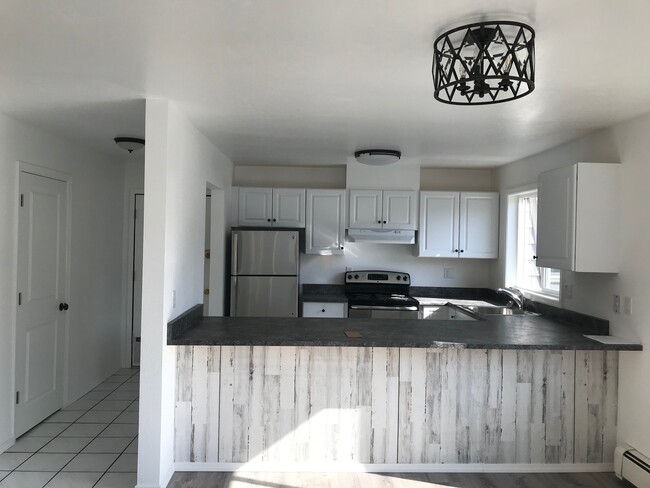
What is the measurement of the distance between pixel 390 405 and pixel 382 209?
2468mm

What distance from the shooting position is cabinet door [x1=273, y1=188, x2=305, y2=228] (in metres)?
5.07

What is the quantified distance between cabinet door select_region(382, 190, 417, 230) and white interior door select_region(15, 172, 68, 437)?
3.06 metres

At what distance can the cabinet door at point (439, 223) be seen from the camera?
5.08 m

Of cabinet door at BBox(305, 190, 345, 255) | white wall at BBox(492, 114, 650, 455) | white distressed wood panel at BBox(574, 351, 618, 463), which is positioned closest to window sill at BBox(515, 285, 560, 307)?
white wall at BBox(492, 114, 650, 455)

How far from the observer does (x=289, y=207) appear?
5.07 meters

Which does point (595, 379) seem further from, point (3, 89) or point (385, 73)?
point (3, 89)

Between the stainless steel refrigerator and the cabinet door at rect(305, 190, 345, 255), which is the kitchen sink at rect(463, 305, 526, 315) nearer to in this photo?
the cabinet door at rect(305, 190, 345, 255)

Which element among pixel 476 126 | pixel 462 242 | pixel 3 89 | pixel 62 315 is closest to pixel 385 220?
pixel 462 242

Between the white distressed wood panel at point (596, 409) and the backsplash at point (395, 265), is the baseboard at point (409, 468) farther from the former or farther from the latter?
the backsplash at point (395, 265)

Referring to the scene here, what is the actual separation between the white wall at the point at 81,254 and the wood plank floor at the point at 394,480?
1.54 metres

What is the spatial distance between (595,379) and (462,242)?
2.19 m

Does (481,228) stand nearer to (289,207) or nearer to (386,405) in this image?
(289,207)

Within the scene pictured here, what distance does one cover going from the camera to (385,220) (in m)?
5.08

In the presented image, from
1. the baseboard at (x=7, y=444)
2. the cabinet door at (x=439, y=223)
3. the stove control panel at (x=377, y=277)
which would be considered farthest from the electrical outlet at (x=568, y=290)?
the baseboard at (x=7, y=444)
